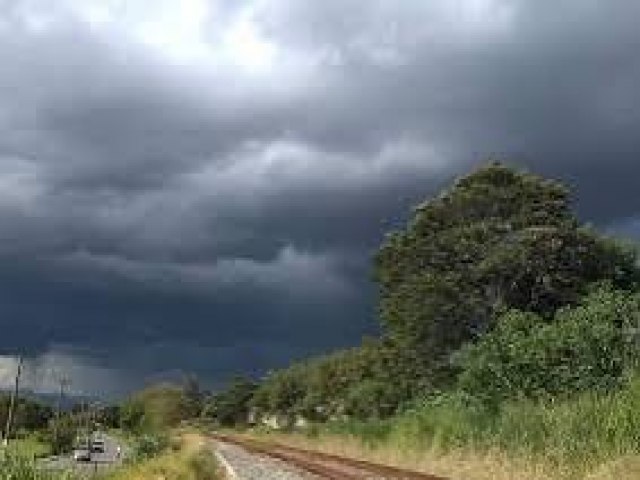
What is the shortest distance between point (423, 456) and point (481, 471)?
31.8ft

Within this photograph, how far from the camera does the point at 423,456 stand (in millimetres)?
38250

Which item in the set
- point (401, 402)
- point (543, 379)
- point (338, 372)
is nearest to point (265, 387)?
point (338, 372)

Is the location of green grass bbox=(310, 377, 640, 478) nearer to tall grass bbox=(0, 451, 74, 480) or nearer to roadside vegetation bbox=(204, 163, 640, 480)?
roadside vegetation bbox=(204, 163, 640, 480)

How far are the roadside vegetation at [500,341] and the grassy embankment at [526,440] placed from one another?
0.25 feet

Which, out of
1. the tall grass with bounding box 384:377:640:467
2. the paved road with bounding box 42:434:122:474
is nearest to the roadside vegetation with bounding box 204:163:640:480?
the tall grass with bounding box 384:377:640:467

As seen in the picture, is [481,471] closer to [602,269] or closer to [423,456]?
[423,456]

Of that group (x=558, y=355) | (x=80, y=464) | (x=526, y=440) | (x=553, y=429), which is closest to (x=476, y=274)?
(x=558, y=355)

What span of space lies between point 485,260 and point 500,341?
15.0 meters

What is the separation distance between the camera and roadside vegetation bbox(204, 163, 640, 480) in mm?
28562

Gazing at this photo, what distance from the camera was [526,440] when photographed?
99.2ft

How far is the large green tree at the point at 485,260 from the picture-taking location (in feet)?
206

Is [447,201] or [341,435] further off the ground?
[447,201]

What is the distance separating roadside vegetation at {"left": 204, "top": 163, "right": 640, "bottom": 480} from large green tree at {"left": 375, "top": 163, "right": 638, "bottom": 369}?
3.3 inches

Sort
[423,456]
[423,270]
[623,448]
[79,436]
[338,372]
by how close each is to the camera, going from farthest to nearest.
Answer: [79,436], [338,372], [423,270], [423,456], [623,448]
